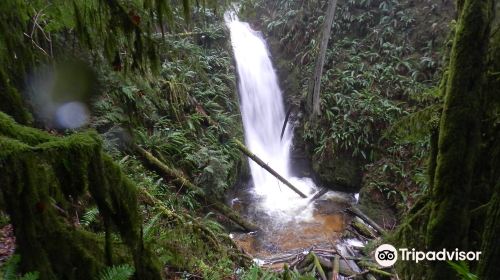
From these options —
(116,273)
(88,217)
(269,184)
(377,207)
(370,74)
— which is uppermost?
(370,74)

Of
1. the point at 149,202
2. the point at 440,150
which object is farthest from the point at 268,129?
the point at 440,150

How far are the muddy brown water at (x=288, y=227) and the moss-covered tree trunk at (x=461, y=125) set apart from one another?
4.44 m

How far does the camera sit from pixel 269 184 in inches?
445

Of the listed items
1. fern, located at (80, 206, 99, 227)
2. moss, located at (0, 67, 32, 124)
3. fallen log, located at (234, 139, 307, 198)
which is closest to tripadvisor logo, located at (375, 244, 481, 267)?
fern, located at (80, 206, 99, 227)

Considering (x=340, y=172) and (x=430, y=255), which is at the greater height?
(x=430, y=255)

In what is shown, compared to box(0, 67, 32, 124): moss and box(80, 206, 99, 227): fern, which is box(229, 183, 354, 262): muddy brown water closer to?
box(80, 206, 99, 227): fern

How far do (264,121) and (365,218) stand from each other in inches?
196

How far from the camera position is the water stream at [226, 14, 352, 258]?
854 cm

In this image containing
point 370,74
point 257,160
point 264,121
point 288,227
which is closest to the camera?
point 288,227

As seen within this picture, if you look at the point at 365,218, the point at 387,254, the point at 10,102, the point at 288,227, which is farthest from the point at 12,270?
the point at 365,218

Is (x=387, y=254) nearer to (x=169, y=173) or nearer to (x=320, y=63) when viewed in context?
(x=169, y=173)

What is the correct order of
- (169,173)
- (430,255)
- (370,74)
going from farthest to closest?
(370,74), (169,173), (430,255)

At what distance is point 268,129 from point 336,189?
3.15 m

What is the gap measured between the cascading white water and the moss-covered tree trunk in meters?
7.02
